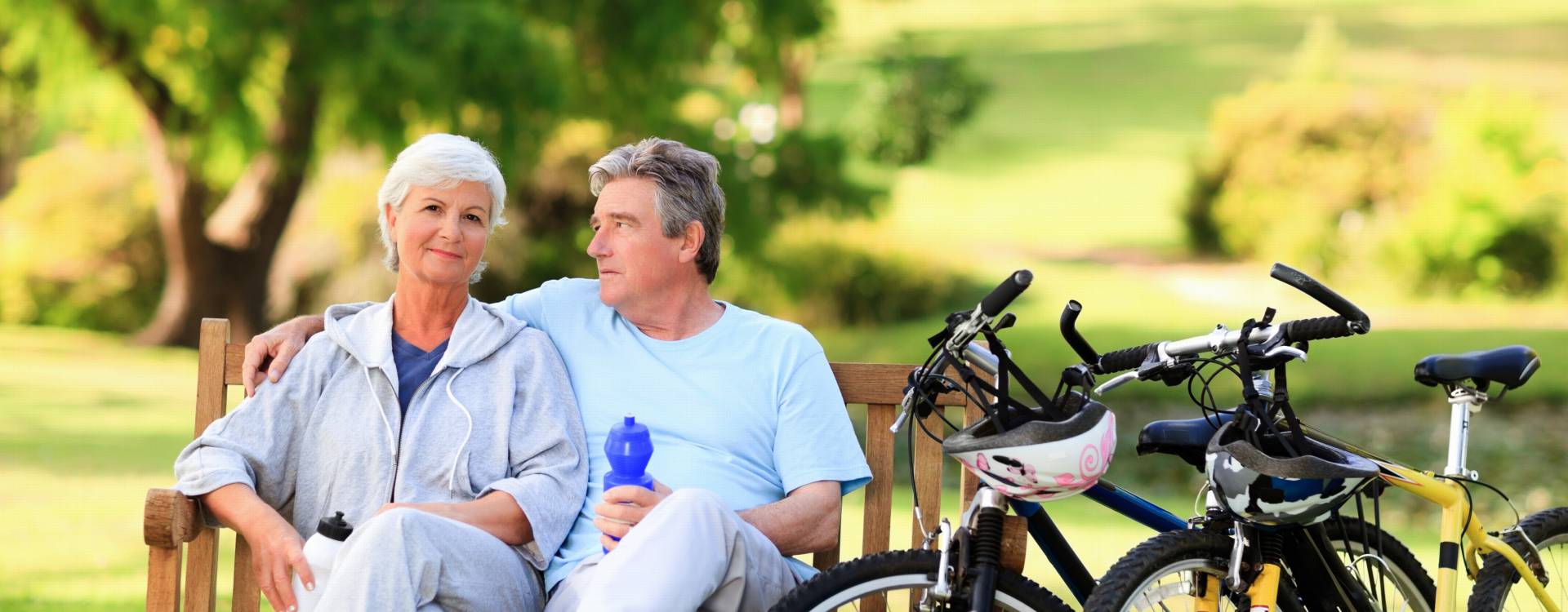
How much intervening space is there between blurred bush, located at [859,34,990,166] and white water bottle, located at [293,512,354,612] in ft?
66.4

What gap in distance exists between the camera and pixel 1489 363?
2.99m

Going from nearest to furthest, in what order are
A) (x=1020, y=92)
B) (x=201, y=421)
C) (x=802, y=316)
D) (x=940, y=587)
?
(x=940, y=587) < (x=201, y=421) < (x=802, y=316) < (x=1020, y=92)

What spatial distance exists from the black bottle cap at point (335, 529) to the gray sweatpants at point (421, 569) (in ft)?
0.25

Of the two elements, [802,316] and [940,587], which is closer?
[940,587]

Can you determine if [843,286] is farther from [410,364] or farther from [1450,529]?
[1450,529]

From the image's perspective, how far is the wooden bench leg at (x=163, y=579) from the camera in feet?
9.52

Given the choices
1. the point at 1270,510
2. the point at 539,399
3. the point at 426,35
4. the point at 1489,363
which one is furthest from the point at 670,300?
the point at 426,35

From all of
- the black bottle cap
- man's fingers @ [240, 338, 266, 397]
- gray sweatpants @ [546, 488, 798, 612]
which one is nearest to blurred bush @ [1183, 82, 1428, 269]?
gray sweatpants @ [546, 488, 798, 612]

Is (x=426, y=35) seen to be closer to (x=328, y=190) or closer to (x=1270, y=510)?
(x=328, y=190)

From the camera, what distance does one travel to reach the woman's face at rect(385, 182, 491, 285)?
3.05 metres

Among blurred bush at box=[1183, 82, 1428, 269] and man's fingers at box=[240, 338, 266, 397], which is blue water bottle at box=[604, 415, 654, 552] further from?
blurred bush at box=[1183, 82, 1428, 269]

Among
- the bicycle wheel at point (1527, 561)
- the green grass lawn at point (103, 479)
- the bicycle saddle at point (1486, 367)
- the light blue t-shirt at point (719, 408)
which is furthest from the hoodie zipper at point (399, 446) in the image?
the green grass lawn at point (103, 479)

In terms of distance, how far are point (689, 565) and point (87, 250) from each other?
18.9 metres

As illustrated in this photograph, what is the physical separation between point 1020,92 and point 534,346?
97.9 ft
